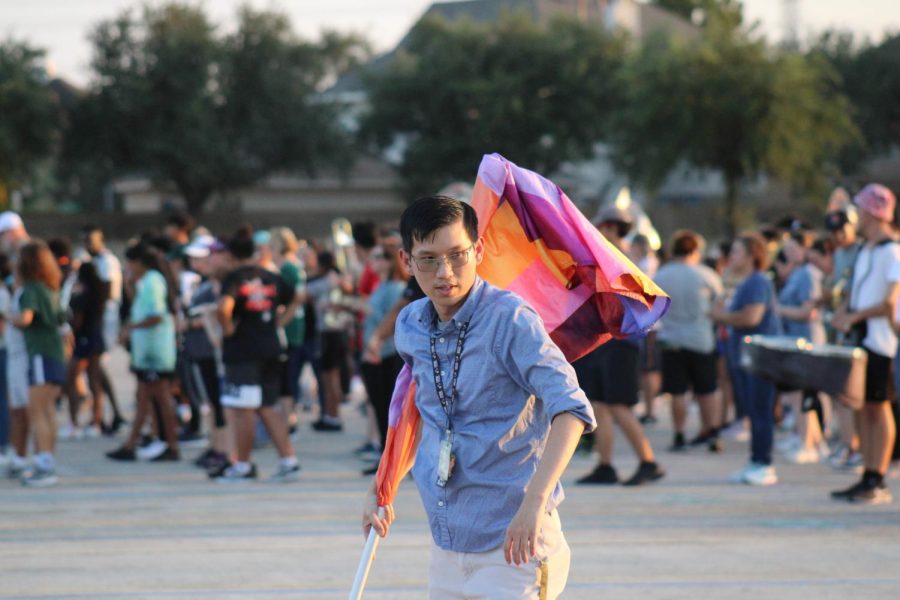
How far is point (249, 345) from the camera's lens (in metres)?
11.0

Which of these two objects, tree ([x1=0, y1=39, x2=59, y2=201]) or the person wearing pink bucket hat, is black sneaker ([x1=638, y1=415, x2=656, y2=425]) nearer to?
the person wearing pink bucket hat

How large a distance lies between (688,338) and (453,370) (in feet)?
30.7

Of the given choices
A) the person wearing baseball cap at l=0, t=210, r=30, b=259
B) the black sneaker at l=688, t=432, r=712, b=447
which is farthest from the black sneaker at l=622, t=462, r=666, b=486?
the person wearing baseball cap at l=0, t=210, r=30, b=259

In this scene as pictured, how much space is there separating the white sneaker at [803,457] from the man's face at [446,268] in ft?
29.0

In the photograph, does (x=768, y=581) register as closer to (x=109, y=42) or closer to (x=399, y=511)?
(x=399, y=511)

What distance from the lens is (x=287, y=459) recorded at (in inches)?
447

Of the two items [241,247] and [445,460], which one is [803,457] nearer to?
[241,247]

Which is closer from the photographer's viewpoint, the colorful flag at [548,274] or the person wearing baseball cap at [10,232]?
the colorful flag at [548,274]

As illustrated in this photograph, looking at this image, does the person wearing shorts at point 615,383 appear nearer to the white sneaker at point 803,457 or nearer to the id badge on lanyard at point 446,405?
the white sneaker at point 803,457

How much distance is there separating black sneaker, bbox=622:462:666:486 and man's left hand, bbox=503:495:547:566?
23.6ft

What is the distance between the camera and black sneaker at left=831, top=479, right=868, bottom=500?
9905 millimetres

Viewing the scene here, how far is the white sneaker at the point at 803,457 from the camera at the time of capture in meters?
12.4

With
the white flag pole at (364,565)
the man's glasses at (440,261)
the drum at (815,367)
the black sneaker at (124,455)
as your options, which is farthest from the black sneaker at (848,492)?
the man's glasses at (440,261)

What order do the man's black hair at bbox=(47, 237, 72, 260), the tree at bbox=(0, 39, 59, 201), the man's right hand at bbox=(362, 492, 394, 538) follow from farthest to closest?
the tree at bbox=(0, 39, 59, 201)
the man's black hair at bbox=(47, 237, 72, 260)
the man's right hand at bbox=(362, 492, 394, 538)
